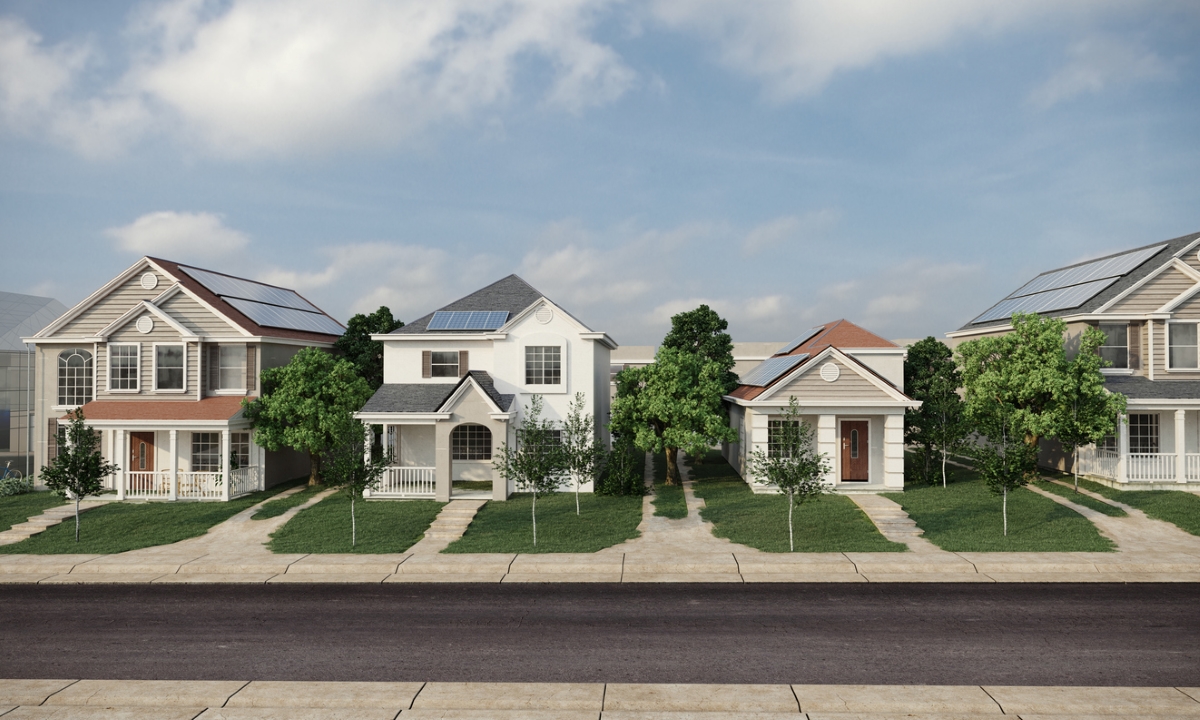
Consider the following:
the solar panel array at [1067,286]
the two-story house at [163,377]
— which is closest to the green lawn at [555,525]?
the two-story house at [163,377]

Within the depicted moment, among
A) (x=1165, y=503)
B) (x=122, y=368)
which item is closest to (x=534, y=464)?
(x=122, y=368)

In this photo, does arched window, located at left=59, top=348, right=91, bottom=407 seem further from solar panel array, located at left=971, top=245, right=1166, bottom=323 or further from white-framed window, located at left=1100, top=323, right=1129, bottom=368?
white-framed window, located at left=1100, top=323, right=1129, bottom=368

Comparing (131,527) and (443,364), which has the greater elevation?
(443,364)

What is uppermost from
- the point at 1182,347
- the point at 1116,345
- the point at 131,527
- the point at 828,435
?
the point at 1116,345

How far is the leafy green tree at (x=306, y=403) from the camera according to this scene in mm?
28156

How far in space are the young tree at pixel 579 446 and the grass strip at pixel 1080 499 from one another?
54.1 ft

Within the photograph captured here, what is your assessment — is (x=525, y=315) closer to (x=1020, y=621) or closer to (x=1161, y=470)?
(x=1020, y=621)

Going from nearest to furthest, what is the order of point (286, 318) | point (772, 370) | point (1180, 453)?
point (1180, 453), point (772, 370), point (286, 318)

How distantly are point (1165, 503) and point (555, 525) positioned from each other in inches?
798

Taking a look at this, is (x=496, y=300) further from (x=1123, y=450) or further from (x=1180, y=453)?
(x=1180, y=453)

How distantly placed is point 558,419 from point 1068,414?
1905cm

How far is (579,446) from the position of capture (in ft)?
85.6

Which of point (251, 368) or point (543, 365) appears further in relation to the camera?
point (251, 368)

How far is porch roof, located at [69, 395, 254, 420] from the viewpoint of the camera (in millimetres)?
28062
